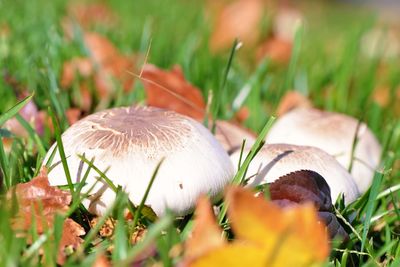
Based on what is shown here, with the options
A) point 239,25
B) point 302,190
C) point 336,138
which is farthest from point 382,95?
point 302,190

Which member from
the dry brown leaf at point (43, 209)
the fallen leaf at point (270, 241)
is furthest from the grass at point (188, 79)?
the fallen leaf at point (270, 241)

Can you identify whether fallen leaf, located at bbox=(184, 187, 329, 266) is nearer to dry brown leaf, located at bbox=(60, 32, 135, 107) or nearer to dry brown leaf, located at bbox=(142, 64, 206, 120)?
dry brown leaf, located at bbox=(142, 64, 206, 120)

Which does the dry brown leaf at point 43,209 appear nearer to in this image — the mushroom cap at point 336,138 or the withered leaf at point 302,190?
the withered leaf at point 302,190

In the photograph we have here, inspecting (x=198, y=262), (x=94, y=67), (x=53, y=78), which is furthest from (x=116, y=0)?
(x=198, y=262)

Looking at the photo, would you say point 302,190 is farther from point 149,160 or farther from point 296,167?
point 149,160

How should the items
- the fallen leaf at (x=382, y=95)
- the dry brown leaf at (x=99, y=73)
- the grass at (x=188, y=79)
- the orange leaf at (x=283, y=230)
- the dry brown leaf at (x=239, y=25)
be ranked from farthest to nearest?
the dry brown leaf at (x=239, y=25) → the fallen leaf at (x=382, y=95) → the dry brown leaf at (x=99, y=73) → the grass at (x=188, y=79) → the orange leaf at (x=283, y=230)

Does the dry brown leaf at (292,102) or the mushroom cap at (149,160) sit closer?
the mushroom cap at (149,160)

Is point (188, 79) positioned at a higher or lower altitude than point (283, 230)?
lower
